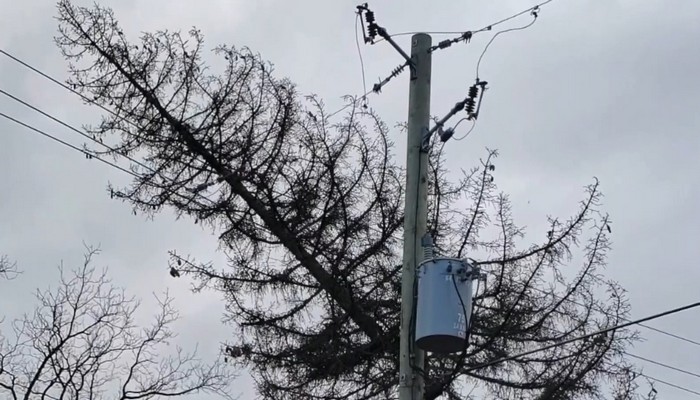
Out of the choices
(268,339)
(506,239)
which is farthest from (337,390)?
(506,239)

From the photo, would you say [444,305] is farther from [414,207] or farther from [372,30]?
[372,30]

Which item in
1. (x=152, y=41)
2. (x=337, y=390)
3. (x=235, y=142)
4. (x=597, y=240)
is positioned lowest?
(x=337, y=390)

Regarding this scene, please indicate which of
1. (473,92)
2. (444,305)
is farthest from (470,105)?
(444,305)

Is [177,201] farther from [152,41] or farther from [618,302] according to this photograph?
[618,302]

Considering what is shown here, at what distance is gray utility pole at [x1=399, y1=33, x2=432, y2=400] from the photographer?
714 centimetres

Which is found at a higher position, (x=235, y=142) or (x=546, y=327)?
(x=235, y=142)

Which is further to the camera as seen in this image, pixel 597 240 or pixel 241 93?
pixel 241 93

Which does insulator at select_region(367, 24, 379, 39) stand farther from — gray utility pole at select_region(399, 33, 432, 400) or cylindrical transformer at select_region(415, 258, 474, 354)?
cylindrical transformer at select_region(415, 258, 474, 354)

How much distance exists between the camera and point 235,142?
9359 millimetres

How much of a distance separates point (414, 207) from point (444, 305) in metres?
1.13

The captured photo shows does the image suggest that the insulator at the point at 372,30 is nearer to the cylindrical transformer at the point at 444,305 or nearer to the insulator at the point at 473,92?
the insulator at the point at 473,92

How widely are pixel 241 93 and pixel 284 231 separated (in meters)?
1.38

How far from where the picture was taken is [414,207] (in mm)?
7641

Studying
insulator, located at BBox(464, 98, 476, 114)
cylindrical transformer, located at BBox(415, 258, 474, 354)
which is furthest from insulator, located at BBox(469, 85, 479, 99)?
cylindrical transformer, located at BBox(415, 258, 474, 354)
